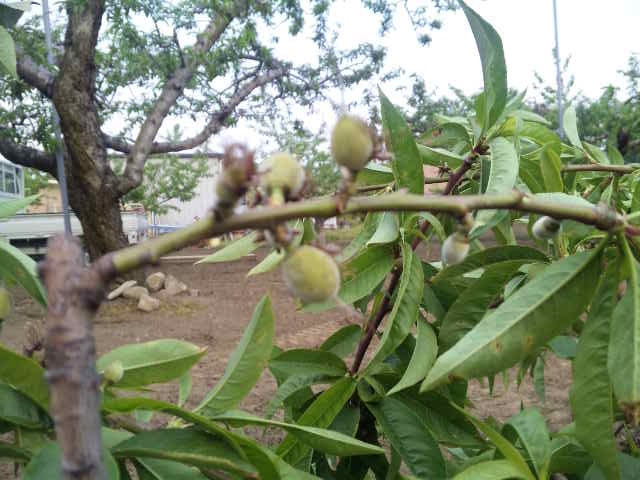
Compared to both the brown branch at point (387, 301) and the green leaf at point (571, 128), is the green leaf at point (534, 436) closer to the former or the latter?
the brown branch at point (387, 301)

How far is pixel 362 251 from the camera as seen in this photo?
840 mm

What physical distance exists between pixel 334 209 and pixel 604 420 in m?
0.39

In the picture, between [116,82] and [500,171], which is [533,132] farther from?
[116,82]

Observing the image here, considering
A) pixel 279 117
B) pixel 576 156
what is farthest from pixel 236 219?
pixel 279 117

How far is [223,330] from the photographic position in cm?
536

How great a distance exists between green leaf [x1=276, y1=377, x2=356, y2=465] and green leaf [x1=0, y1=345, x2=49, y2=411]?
1.06 feet

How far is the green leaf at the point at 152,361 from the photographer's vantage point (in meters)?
0.58

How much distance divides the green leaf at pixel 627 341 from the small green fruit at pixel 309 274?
291 millimetres

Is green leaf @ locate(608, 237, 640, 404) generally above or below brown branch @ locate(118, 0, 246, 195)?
below

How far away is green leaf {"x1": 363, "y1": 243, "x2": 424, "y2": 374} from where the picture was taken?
0.71 m

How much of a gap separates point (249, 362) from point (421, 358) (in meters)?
0.22

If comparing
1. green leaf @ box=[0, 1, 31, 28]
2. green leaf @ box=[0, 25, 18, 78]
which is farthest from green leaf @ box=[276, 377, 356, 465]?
green leaf @ box=[0, 1, 31, 28]

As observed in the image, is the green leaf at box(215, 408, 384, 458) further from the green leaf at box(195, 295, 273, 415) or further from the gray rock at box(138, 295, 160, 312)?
the gray rock at box(138, 295, 160, 312)

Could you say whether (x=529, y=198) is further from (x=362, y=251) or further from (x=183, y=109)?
(x=183, y=109)
